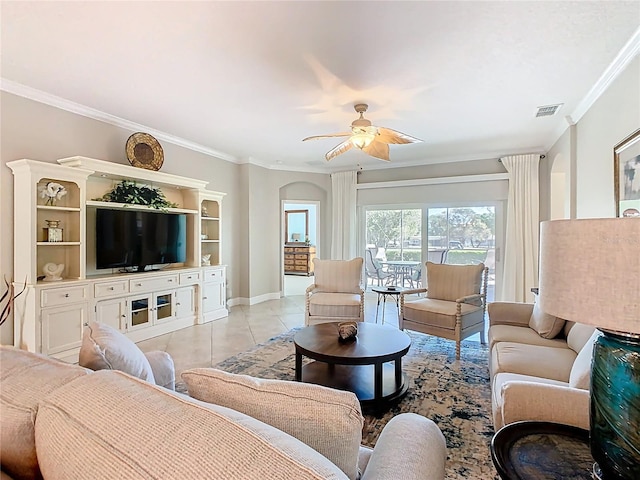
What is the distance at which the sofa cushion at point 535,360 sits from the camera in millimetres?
2141

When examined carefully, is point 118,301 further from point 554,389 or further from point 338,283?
point 554,389

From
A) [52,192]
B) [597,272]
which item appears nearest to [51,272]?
[52,192]

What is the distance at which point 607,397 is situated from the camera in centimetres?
104

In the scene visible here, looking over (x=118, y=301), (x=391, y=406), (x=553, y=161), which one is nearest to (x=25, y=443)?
(x=391, y=406)

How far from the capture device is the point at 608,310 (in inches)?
37.6

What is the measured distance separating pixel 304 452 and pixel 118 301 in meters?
3.97

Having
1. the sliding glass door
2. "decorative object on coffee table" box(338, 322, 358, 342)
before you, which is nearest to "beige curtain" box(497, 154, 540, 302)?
the sliding glass door

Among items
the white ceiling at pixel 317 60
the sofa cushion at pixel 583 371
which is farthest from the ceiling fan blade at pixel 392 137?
the sofa cushion at pixel 583 371

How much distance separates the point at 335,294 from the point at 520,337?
2328mm

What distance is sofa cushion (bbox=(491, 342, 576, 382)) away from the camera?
214cm

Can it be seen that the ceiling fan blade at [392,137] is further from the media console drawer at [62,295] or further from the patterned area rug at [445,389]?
the media console drawer at [62,295]

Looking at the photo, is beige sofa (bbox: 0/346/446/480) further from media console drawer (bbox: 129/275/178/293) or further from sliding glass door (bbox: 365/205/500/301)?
sliding glass door (bbox: 365/205/500/301)

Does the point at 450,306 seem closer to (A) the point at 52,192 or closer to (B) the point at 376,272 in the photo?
(B) the point at 376,272

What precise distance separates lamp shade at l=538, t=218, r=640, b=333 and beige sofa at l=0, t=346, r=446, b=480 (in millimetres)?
636
